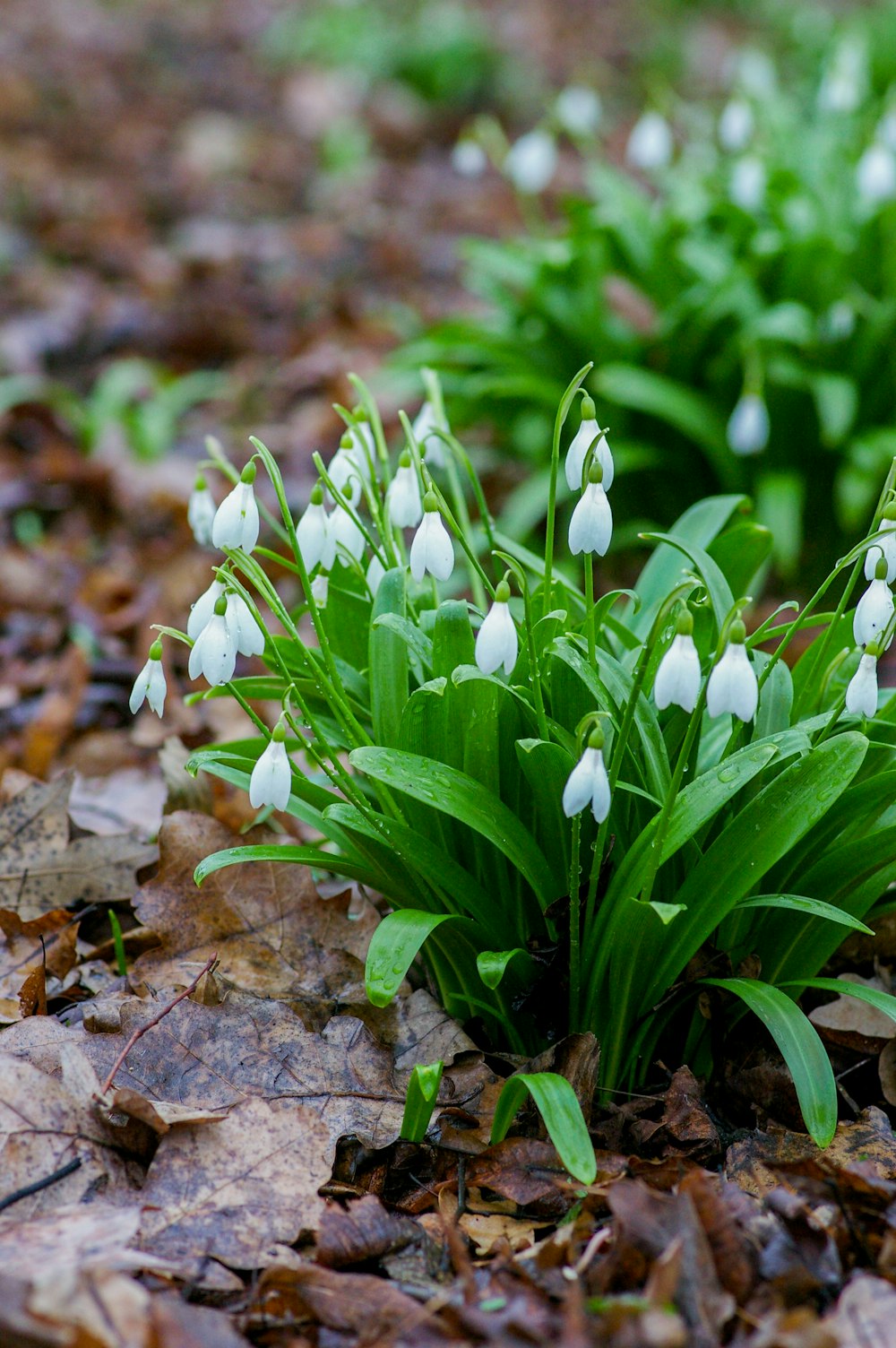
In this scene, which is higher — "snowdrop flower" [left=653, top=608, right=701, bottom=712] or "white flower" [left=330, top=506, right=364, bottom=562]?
"white flower" [left=330, top=506, right=364, bottom=562]

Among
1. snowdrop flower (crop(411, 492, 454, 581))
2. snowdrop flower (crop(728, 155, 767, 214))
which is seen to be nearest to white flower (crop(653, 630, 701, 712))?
snowdrop flower (crop(411, 492, 454, 581))

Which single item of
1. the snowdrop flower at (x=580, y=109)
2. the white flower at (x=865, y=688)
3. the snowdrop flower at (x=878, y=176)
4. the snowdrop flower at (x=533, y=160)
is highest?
the snowdrop flower at (x=580, y=109)

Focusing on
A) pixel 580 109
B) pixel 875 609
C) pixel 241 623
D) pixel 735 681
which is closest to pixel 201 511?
pixel 241 623

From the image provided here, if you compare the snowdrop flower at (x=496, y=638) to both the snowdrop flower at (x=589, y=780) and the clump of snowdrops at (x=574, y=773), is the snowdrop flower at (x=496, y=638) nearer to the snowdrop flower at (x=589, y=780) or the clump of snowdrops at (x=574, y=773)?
the clump of snowdrops at (x=574, y=773)

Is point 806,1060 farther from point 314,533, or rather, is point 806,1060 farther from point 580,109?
point 580,109

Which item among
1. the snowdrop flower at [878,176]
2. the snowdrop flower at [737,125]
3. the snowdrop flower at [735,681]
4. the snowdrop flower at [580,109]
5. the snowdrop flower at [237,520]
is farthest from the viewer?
the snowdrop flower at [580,109]

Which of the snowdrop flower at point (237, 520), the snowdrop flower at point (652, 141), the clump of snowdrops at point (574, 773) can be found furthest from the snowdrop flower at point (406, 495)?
the snowdrop flower at point (652, 141)

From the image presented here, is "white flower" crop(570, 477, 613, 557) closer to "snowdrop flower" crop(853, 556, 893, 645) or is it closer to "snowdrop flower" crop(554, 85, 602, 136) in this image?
"snowdrop flower" crop(853, 556, 893, 645)
